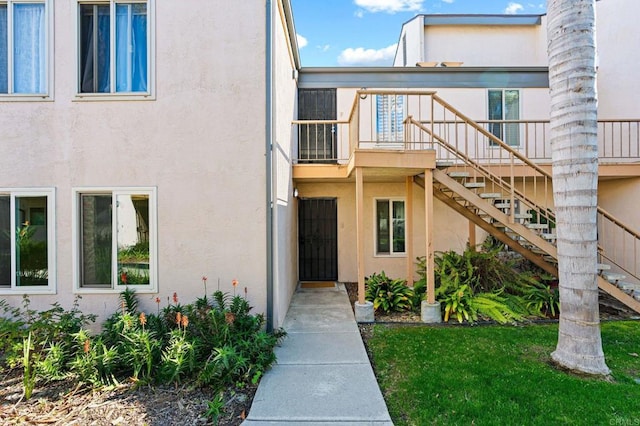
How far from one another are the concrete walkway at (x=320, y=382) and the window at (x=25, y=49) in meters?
5.28

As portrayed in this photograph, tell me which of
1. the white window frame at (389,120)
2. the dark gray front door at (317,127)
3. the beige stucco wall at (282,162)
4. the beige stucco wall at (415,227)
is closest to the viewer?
the beige stucco wall at (282,162)

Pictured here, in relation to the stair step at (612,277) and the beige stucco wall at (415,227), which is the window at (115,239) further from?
the stair step at (612,277)

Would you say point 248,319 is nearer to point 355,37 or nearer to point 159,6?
point 159,6

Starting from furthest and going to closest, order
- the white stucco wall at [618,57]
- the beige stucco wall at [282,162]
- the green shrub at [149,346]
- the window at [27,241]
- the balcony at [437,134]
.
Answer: the balcony at [437,134] < the white stucco wall at [618,57] < the beige stucco wall at [282,162] < the window at [27,241] < the green shrub at [149,346]

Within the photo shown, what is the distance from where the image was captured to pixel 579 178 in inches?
158

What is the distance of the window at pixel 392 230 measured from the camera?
903cm

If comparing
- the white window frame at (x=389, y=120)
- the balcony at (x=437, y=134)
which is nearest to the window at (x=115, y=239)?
the balcony at (x=437, y=134)

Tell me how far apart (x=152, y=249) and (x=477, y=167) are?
5.61 meters

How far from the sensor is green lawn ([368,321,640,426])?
3227mm

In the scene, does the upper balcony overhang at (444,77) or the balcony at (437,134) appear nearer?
the balcony at (437,134)

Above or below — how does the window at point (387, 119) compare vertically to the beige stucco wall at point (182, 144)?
above

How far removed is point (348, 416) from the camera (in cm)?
326

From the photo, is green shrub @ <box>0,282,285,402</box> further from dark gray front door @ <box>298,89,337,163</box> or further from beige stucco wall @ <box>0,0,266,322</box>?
dark gray front door @ <box>298,89,337,163</box>

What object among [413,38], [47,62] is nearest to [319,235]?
[47,62]
